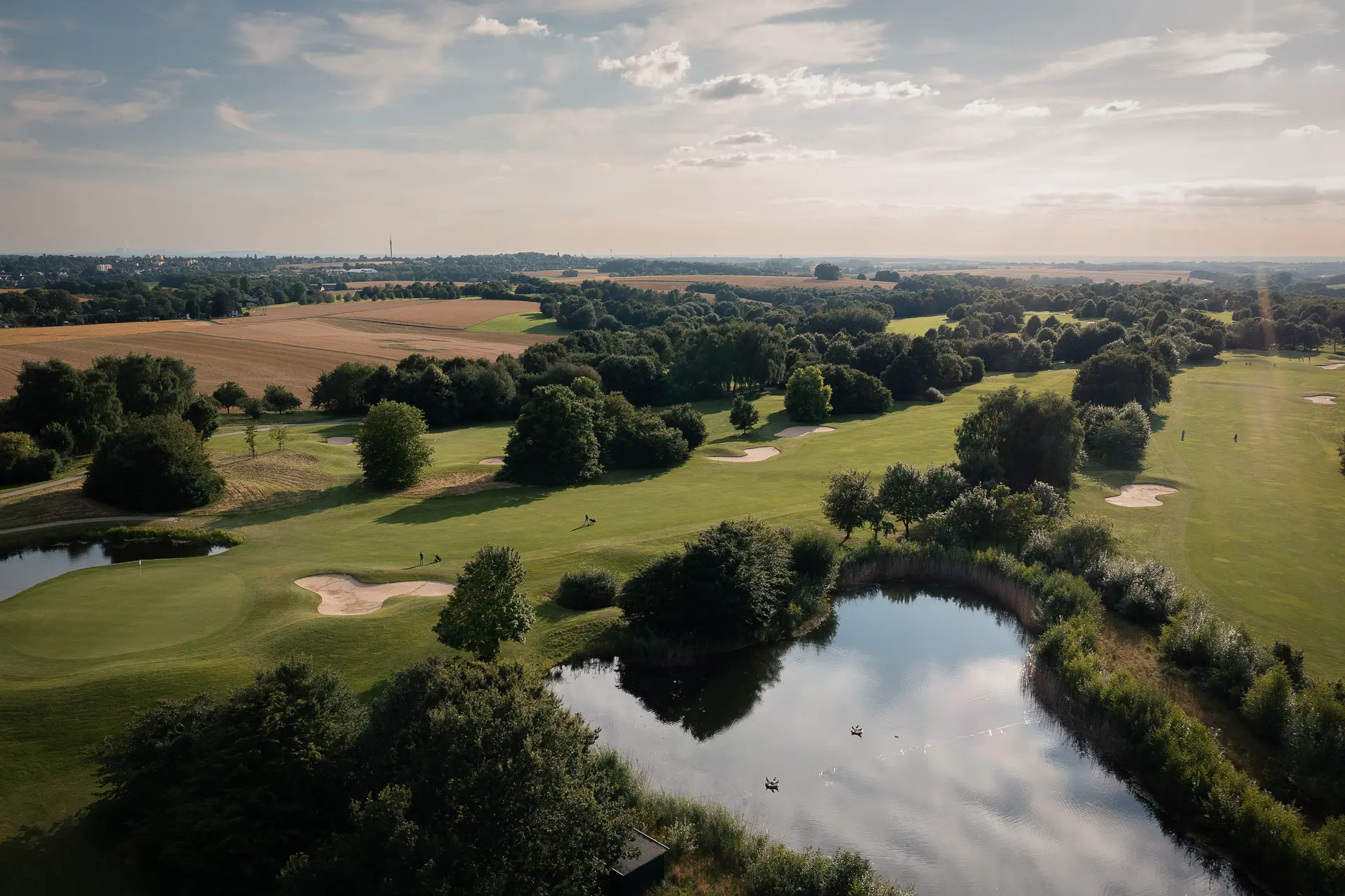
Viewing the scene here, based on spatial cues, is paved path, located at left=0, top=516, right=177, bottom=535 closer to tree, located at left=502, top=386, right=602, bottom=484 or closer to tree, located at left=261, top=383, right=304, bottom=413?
tree, located at left=502, top=386, right=602, bottom=484

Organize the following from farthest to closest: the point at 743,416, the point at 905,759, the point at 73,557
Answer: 1. the point at 743,416
2. the point at 73,557
3. the point at 905,759

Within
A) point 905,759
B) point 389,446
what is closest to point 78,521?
point 389,446

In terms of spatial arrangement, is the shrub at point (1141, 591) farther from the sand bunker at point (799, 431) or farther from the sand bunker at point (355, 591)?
the sand bunker at point (799, 431)

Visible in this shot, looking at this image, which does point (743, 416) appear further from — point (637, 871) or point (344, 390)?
point (637, 871)

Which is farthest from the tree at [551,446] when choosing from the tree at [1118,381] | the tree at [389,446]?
the tree at [1118,381]

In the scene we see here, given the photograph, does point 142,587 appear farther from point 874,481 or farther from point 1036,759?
point 874,481
